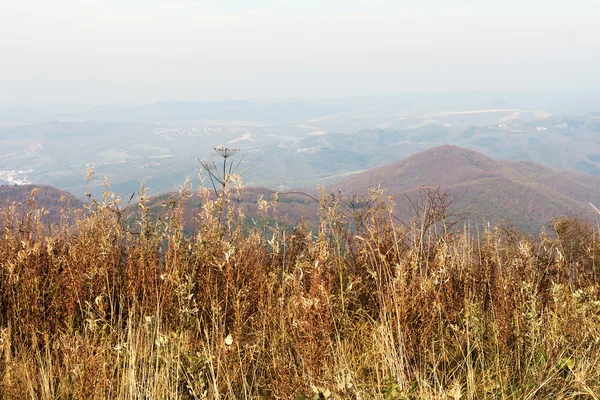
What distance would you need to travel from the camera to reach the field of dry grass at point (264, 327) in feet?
8.54

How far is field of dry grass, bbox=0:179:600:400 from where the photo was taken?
8.54ft

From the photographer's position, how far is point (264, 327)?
9.92ft

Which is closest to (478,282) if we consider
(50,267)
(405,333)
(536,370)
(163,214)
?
(536,370)

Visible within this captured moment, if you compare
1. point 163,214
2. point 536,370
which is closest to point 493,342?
point 536,370

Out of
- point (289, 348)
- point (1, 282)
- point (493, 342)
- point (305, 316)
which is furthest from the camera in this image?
point (1, 282)

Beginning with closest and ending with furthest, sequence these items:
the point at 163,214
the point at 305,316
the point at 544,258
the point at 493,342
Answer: the point at 305,316 < the point at 493,342 < the point at 163,214 < the point at 544,258

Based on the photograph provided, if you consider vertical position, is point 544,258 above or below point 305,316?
below

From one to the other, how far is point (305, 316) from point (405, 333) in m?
0.69

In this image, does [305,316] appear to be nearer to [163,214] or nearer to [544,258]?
[163,214]

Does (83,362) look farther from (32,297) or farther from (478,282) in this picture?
(478,282)

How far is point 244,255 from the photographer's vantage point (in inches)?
152

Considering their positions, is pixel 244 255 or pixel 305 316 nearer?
pixel 305 316

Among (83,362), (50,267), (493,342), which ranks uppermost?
(50,267)

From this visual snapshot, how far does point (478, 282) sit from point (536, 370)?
1464 millimetres
